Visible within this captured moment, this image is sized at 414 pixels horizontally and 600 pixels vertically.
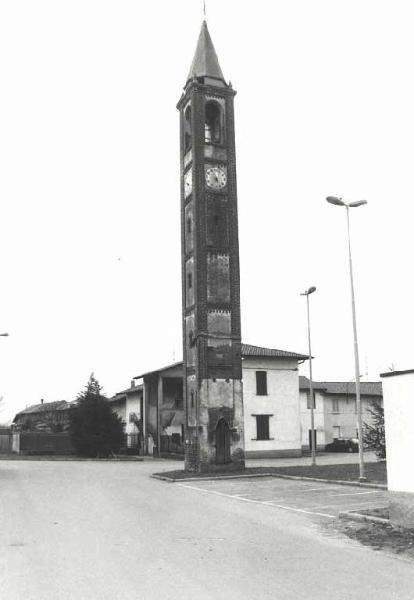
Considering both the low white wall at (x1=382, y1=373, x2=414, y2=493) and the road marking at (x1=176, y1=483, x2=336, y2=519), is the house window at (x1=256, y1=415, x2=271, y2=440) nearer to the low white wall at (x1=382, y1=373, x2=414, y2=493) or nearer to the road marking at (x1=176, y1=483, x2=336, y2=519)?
the road marking at (x1=176, y1=483, x2=336, y2=519)

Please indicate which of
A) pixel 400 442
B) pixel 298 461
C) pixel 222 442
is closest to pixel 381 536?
pixel 400 442

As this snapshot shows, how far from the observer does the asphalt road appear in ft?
24.1

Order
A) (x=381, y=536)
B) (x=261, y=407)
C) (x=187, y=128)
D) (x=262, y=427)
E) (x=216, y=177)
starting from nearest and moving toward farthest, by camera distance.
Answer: (x=381, y=536)
(x=216, y=177)
(x=187, y=128)
(x=262, y=427)
(x=261, y=407)

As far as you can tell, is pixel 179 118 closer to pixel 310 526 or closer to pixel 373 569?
pixel 310 526

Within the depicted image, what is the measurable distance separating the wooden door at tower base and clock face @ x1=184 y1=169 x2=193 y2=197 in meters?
11.9

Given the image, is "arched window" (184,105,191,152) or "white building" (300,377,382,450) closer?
"arched window" (184,105,191,152)

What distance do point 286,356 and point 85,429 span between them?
50.6 feet

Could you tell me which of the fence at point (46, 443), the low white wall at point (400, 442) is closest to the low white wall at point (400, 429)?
the low white wall at point (400, 442)

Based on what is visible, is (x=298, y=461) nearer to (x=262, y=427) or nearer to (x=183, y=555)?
(x=262, y=427)

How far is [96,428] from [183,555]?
128ft

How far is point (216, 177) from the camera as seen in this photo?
33812 millimetres

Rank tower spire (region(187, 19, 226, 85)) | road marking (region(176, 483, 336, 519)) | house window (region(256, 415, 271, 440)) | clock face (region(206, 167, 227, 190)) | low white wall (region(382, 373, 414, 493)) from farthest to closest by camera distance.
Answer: house window (region(256, 415, 271, 440)) < tower spire (region(187, 19, 226, 85)) < clock face (region(206, 167, 227, 190)) < road marking (region(176, 483, 336, 519)) < low white wall (region(382, 373, 414, 493))

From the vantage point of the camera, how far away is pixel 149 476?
29.5 meters

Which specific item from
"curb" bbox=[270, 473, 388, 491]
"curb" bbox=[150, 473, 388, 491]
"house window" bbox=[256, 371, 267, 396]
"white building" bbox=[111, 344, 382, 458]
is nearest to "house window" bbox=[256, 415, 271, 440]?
"white building" bbox=[111, 344, 382, 458]
